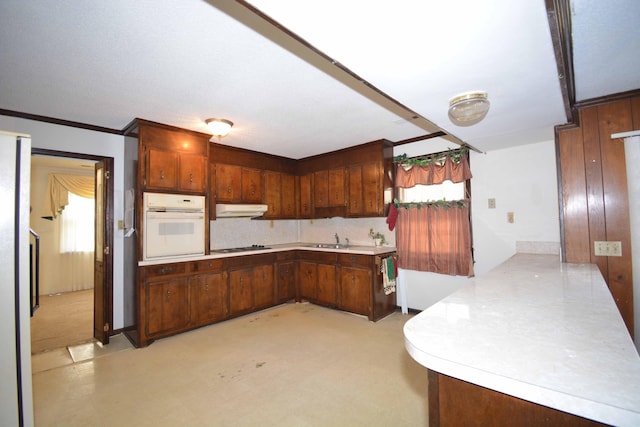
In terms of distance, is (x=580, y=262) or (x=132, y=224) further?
(x=132, y=224)

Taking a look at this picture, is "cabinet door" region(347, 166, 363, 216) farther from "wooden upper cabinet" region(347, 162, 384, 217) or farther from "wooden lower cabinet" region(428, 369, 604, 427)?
"wooden lower cabinet" region(428, 369, 604, 427)

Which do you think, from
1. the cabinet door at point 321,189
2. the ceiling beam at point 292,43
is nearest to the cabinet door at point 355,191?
the cabinet door at point 321,189

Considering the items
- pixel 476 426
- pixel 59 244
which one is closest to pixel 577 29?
pixel 476 426

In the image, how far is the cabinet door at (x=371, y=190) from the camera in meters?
4.12

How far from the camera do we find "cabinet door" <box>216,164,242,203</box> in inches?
164

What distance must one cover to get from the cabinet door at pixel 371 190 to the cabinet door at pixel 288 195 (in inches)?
57.5

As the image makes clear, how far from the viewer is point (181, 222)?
348 cm

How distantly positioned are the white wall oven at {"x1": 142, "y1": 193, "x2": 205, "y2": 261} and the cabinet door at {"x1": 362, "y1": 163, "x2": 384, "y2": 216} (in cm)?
228

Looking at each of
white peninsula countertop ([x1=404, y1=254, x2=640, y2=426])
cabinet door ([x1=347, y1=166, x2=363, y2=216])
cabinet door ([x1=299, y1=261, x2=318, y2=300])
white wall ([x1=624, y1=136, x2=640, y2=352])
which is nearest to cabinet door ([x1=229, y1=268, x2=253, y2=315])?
cabinet door ([x1=299, y1=261, x2=318, y2=300])

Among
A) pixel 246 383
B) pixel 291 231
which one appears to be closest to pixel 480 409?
pixel 246 383

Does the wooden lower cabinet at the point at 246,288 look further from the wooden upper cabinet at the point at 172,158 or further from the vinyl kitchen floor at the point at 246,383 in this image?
the wooden upper cabinet at the point at 172,158

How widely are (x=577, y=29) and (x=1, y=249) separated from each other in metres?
3.13

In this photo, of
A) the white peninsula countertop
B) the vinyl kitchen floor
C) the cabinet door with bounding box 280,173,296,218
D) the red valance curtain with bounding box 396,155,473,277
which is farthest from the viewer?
the cabinet door with bounding box 280,173,296,218

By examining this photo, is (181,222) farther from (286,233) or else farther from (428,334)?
(428,334)
